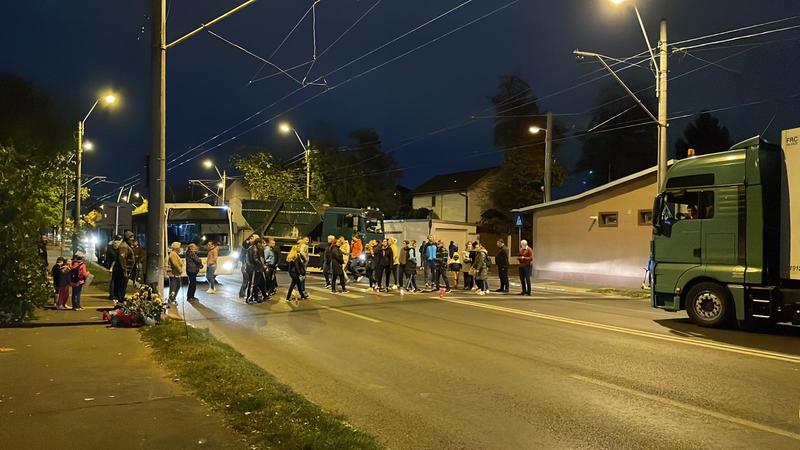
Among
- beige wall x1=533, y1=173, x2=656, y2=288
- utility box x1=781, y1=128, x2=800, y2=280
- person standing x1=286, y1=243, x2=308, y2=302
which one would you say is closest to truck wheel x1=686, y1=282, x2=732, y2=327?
utility box x1=781, y1=128, x2=800, y2=280

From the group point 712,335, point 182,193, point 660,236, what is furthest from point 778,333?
point 182,193

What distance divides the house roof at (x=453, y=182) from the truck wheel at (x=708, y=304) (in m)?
40.4

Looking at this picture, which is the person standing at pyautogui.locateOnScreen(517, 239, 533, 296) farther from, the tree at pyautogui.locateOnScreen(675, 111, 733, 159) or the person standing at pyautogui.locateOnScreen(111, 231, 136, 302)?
the tree at pyautogui.locateOnScreen(675, 111, 733, 159)

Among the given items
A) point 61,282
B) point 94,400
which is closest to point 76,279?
point 61,282

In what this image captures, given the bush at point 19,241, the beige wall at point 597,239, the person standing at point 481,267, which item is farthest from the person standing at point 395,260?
the bush at point 19,241

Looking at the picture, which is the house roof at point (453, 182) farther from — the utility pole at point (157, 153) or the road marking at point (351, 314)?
the utility pole at point (157, 153)

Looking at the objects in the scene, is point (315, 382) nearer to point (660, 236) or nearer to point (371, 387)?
point (371, 387)

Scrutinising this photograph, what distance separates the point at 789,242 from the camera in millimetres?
10609

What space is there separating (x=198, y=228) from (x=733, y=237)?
16994 mm

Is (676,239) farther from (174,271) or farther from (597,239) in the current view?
(597,239)

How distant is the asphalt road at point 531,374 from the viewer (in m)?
5.50

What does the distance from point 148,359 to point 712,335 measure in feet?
29.6

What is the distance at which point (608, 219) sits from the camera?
78.6 feet

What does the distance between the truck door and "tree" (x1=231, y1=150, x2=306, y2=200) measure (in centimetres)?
3459
